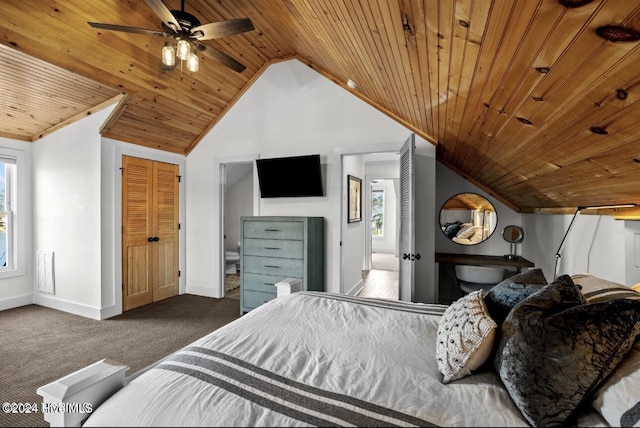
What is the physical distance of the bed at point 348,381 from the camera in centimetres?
84

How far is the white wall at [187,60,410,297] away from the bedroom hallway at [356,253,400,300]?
132 centimetres

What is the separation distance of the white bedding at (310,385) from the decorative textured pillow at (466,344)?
40mm

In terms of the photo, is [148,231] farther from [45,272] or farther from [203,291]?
[45,272]

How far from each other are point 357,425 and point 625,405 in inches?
28.3

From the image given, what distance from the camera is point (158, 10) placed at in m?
1.96

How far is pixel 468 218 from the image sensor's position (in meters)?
3.87

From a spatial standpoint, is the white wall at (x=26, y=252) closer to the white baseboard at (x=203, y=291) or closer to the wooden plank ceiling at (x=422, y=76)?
the wooden plank ceiling at (x=422, y=76)

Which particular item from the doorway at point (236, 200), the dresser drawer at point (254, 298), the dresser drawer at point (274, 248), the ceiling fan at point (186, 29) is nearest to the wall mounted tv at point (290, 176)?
the dresser drawer at point (274, 248)

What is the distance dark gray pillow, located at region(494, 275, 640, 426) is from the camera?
2.74 feet

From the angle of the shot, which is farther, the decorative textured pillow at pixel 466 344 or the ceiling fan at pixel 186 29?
the ceiling fan at pixel 186 29

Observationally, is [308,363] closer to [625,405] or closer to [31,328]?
[625,405]

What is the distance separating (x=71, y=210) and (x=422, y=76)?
426 centimetres

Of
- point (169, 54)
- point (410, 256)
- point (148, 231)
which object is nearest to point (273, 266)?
point (410, 256)

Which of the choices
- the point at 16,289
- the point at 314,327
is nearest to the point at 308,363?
the point at 314,327
